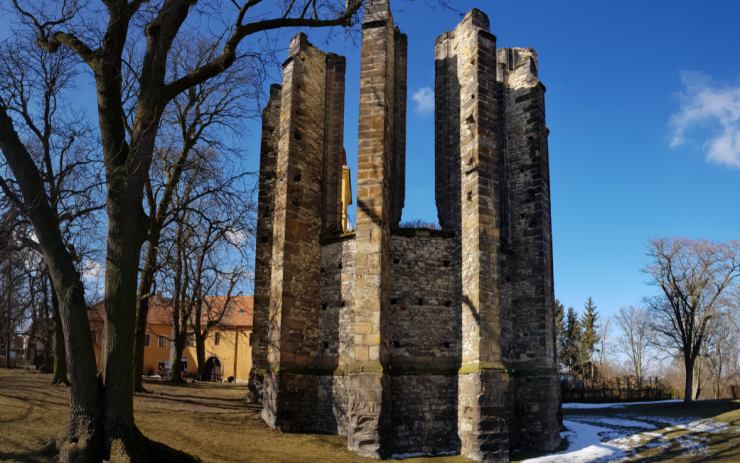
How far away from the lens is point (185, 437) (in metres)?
11.4

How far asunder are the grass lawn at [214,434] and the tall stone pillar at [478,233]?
3.29 feet

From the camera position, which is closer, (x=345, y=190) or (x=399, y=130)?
(x=399, y=130)

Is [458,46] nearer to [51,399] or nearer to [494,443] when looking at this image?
[494,443]

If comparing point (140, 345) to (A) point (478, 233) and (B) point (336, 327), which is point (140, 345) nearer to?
(B) point (336, 327)

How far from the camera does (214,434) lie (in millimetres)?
12172

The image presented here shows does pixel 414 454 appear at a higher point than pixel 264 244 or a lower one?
lower

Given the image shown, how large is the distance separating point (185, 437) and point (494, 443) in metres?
6.72

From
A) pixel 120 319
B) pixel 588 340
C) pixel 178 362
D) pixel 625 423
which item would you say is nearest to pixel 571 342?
pixel 588 340

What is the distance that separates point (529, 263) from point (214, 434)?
9.37 metres

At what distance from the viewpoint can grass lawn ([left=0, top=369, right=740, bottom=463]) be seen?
10.2m

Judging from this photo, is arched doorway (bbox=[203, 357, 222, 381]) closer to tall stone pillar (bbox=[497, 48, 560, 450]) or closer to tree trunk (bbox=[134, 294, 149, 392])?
tree trunk (bbox=[134, 294, 149, 392])

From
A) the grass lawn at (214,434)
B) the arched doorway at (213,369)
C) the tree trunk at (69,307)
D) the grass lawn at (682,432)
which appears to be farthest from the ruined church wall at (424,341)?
the arched doorway at (213,369)

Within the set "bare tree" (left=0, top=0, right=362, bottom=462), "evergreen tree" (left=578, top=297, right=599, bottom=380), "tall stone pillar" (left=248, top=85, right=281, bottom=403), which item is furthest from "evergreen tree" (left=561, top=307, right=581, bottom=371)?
"bare tree" (left=0, top=0, right=362, bottom=462)

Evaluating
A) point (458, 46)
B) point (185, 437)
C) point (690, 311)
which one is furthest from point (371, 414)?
point (690, 311)
